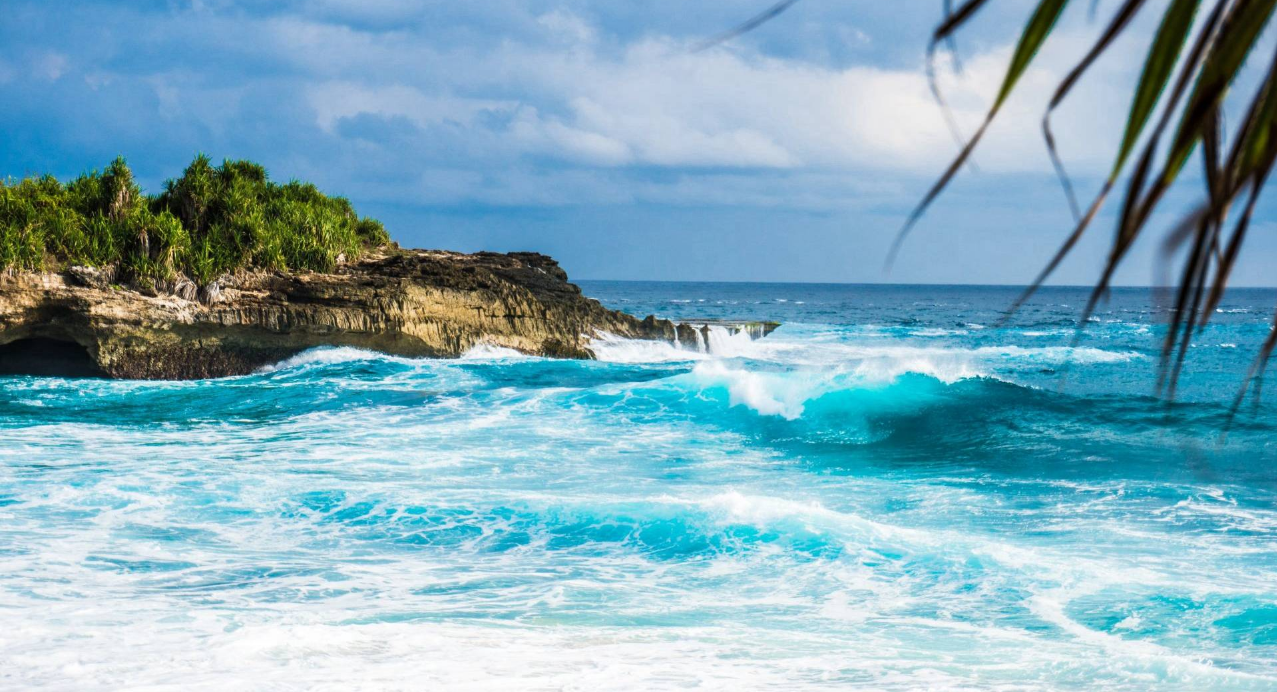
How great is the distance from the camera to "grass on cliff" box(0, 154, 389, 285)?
1902 centimetres

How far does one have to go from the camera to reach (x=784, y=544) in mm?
8109

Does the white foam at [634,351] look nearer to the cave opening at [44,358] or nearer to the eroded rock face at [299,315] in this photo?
the eroded rock face at [299,315]

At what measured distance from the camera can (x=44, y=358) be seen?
64.9 feet

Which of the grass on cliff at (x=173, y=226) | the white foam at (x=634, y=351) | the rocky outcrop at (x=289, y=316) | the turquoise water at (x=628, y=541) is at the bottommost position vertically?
the turquoise water at (x=628, y=541)

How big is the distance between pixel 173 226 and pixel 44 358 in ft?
12.1

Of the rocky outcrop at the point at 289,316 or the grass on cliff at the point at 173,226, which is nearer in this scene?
the rocky outcrop at the point at 289,316

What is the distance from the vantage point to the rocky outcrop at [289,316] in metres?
18.2

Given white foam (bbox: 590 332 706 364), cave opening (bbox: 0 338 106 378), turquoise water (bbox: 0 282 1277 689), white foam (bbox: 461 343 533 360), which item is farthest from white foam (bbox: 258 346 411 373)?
white foam (bbox: 590 332 706 364)

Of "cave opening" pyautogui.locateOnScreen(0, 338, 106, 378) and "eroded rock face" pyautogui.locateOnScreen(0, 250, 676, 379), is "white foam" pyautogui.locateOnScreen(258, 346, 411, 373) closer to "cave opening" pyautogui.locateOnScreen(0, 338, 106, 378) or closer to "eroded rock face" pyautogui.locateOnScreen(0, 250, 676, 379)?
"eroded rock face" pyautogui.locateOnScreen(0, 250, 676, 379)

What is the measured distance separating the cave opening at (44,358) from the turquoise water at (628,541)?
2.28 meters

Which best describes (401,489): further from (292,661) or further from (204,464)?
(292,661)

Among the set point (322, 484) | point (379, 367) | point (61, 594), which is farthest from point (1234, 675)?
point (379, 367)

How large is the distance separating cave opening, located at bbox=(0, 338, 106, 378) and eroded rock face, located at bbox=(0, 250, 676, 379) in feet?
0.59

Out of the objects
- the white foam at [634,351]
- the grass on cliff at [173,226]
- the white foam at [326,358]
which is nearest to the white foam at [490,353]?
the white foam at [326,358]
